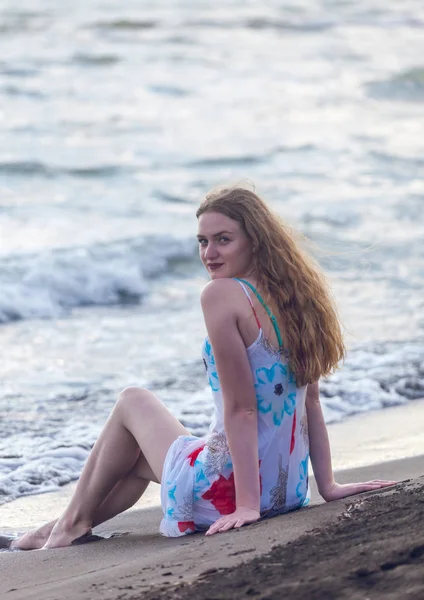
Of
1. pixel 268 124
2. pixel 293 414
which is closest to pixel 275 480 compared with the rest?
pixel 293 414

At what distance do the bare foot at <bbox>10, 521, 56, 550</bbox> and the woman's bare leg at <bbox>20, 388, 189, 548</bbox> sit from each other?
69 millimetres

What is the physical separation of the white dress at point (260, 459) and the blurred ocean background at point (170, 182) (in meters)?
1.09

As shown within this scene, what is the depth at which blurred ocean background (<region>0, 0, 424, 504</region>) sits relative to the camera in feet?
19.9

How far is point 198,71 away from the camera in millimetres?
21656

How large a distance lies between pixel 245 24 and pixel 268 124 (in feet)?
Answer: 35.2

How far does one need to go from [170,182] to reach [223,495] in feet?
34.9

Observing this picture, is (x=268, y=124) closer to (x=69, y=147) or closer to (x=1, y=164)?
(x=69, y=147)

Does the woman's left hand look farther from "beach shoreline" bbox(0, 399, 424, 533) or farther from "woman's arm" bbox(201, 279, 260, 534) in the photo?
"beach shoreline" bbox(0, 399, 424, 533)

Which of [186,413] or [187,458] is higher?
[187,458]

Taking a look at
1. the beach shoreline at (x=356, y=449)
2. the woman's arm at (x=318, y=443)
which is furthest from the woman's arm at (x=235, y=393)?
the beach shoreline at (x=356, y=449)

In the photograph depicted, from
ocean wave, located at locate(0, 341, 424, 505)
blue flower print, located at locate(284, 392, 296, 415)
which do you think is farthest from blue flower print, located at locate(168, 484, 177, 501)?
ocean wave, located at locate(0, 341, 424, 505)

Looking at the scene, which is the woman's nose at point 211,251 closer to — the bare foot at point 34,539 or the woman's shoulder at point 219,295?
the woman's shoulder at point 219,295

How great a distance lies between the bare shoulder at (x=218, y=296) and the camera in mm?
3086

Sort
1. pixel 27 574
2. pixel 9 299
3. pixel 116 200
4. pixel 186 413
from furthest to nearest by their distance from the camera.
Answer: pixel 116 200
pixel 9 299
pixel 186 413
pixel 27 574
